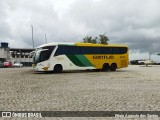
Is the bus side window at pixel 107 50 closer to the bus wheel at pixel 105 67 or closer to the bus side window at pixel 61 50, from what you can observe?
the bus wheel at pixel 105 67

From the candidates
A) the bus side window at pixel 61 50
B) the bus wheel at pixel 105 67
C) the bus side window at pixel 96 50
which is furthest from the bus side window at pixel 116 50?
the bus side window at pixel 61 50

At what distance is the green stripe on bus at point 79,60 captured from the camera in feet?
98.5

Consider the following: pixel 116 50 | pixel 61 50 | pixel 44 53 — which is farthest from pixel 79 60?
pixel 116 50

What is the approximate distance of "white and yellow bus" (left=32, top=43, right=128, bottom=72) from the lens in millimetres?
28703

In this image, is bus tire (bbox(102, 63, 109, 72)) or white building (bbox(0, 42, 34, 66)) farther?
white building (bbox(0, 42, 34, 66))

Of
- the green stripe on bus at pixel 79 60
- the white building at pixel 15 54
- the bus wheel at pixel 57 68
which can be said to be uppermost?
the white building at pixel 15 54

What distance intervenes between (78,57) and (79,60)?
327 millimetres

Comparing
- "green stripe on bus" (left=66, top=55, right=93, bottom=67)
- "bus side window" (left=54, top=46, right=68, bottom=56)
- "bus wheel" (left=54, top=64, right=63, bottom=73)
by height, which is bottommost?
"bus wheel" (left=54, top=64, right=63, bottom=73)

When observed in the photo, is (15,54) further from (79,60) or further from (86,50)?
(79,60)

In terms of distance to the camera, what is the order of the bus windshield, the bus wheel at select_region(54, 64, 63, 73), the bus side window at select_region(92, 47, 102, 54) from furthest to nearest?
the bus side window at select_region(92, 47, 102, 54)
the bus wheel at select_region(54, 64, 63, 73)
the bus windshield

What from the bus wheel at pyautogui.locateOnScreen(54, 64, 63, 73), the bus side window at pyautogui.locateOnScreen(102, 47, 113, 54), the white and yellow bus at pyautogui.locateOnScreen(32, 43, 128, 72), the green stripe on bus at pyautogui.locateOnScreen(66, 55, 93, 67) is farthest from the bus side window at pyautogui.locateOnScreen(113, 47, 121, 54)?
the bus wheel at pyautogui.locateOnScreen(54, 64, 63, 73)

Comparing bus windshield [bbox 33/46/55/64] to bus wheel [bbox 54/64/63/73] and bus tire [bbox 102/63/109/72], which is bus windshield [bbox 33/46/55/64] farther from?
bus tire [bbox 102/63/109/72]

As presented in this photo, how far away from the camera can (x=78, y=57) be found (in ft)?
99.8

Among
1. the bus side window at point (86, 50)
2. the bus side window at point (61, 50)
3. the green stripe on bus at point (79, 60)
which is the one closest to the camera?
the bus side window at point (61, 50)
